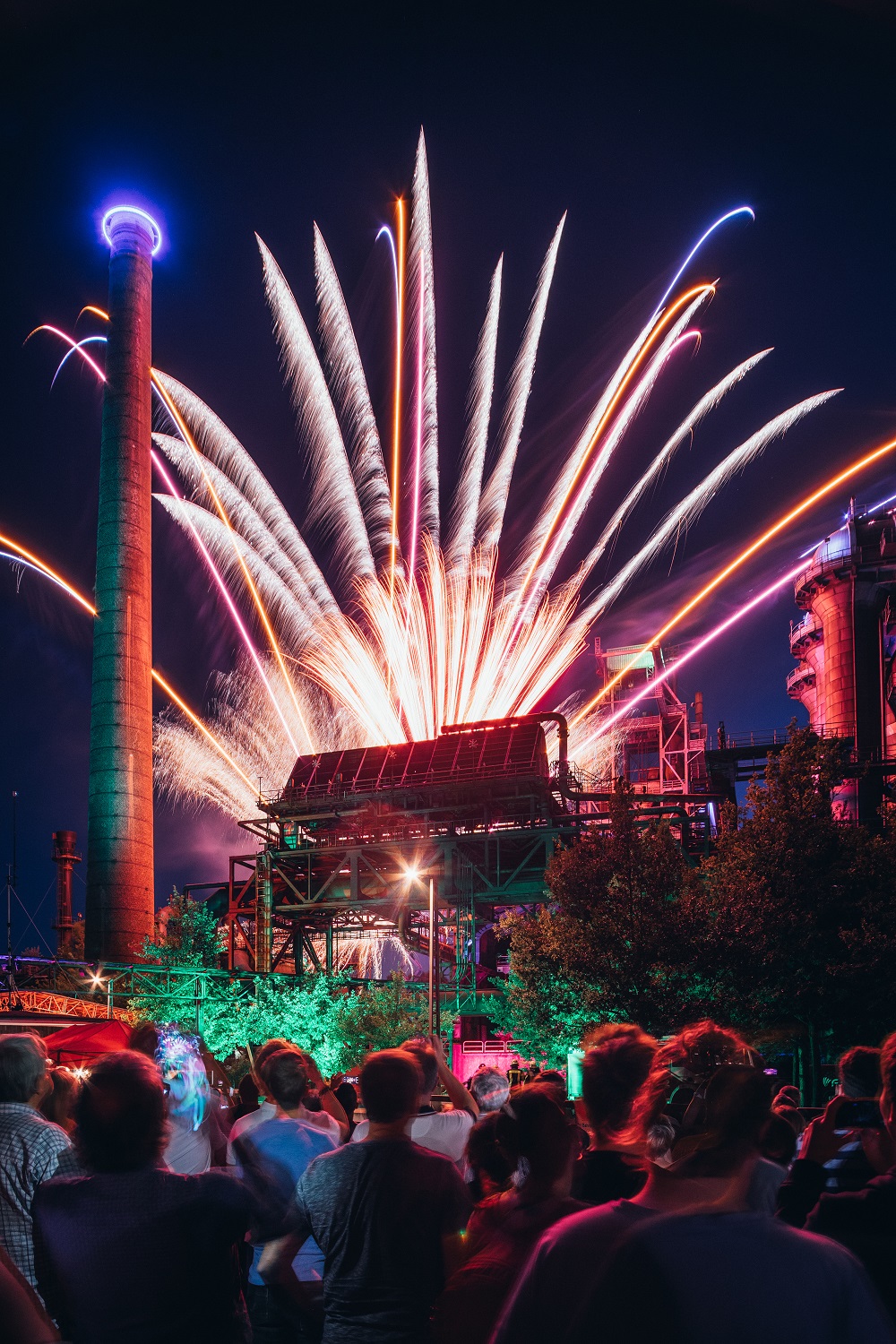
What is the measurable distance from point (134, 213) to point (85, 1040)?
→ 45.4 metres

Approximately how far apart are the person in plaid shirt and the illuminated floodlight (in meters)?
53.2

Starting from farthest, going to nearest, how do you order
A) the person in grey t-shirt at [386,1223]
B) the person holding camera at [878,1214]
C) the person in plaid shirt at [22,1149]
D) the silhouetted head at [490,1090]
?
the silhouetted head at [490,1090] → the person in plaid shirt at [22,1149] → the person in grey t-shirt at [386,1223] → the person holding camera at [878,1214]

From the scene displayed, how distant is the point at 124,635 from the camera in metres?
46.7

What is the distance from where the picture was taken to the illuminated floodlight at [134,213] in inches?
2000

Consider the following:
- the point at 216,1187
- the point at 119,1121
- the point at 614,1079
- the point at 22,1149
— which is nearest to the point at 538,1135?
the point at 614,1079

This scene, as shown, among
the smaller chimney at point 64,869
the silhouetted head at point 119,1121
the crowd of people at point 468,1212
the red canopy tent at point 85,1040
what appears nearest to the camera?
the crowd of people at point 468,1212

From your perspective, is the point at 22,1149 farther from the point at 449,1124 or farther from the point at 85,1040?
the point at 85,1040

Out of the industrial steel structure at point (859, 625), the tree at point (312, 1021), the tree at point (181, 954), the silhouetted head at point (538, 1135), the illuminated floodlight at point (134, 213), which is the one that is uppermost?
the illuminated floodlight at point (134, 213)

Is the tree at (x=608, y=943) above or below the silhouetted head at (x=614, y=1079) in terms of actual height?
below

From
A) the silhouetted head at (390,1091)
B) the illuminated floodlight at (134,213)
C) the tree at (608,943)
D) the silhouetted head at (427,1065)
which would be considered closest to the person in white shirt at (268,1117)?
the silhouetted head at (427,1065)

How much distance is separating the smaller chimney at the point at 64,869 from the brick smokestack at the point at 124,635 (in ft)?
47.8

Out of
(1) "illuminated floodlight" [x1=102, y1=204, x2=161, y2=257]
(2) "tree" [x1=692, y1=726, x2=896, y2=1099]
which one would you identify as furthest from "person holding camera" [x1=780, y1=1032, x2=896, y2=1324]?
(1) "illuminated floodlight" [x1=102, y1=204, x2=161, y2=257]

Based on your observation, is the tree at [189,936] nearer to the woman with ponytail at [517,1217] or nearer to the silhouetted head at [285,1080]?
the silhouetted head at [285,1080]

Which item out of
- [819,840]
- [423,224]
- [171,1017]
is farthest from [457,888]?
[423,224]
